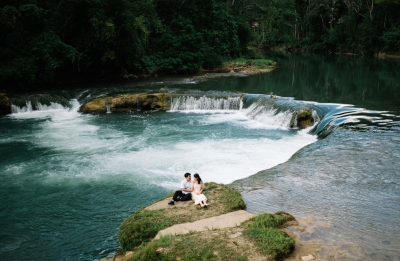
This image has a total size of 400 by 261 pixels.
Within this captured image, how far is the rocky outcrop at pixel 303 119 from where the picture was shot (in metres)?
17.4

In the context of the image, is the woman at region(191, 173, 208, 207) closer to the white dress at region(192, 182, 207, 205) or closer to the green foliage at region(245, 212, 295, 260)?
the white dress at region(192, 182, 207, 205)

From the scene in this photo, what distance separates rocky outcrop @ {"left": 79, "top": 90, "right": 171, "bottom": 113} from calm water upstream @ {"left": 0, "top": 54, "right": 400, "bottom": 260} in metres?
0.58

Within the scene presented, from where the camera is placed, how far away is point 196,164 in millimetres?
12703

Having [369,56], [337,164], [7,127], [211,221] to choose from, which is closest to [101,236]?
[211,221]

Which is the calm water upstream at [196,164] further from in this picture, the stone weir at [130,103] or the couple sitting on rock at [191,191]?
the couple sitting on rock at [191,191]

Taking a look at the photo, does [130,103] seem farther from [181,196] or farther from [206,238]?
[206,238]

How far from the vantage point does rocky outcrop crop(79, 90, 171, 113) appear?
2183 centimetres

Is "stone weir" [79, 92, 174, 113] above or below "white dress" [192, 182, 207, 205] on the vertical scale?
above

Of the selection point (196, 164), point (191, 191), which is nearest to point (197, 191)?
point (191, 191)

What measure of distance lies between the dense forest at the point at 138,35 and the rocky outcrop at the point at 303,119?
14682 millimetres

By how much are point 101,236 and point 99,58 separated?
22203 mm

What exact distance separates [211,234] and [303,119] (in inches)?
471

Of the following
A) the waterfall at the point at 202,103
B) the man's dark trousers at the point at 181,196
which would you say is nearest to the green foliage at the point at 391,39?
the waterfall at the point at 202,103

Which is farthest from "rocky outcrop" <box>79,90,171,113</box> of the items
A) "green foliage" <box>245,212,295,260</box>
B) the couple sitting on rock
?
"green foliage" <box>245,212,295,260</box>
